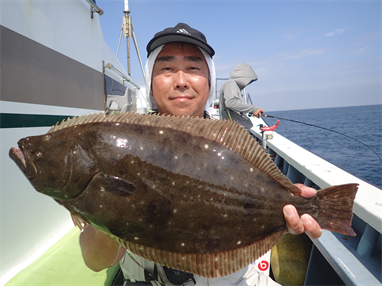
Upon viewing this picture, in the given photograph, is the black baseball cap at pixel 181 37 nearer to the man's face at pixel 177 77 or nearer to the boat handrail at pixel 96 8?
the man's face at pixel 177 77

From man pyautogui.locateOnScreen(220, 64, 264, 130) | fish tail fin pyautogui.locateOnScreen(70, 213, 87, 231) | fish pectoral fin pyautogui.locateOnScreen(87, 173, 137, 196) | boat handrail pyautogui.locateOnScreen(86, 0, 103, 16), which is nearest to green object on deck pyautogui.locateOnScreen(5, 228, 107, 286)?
fish tail fin pyautogui.locateOnScreen(70, 213, 87, 231)

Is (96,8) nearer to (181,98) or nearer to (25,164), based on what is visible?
(181,98)

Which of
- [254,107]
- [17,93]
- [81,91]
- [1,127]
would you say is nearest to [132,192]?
[1,127]

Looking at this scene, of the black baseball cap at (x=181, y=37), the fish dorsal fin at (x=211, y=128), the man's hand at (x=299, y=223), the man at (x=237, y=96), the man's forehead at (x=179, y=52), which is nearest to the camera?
the fish dorsal fin at (x=211, y=128)

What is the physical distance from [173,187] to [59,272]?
2.39 metres

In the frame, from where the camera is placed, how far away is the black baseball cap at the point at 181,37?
2.13 metres

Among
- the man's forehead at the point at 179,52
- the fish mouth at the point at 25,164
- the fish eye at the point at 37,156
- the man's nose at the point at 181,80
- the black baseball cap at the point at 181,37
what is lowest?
the fish mouth at the point at 25,164

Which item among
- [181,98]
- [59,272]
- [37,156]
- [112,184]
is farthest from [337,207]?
[59,272]

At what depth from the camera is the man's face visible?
Answer: 7.19ft

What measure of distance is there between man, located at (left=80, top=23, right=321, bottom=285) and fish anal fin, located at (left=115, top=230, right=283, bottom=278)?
53cm

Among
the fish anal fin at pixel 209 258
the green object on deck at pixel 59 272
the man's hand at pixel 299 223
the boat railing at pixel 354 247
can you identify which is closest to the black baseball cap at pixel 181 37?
the man's hand at pixel 299 223

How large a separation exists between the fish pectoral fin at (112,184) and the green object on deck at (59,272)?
1.96m

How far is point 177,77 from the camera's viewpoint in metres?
2.15

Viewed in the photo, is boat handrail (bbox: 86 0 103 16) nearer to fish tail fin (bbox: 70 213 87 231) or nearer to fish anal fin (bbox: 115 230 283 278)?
fish tail fin (bbox: 70 213 87 231)
